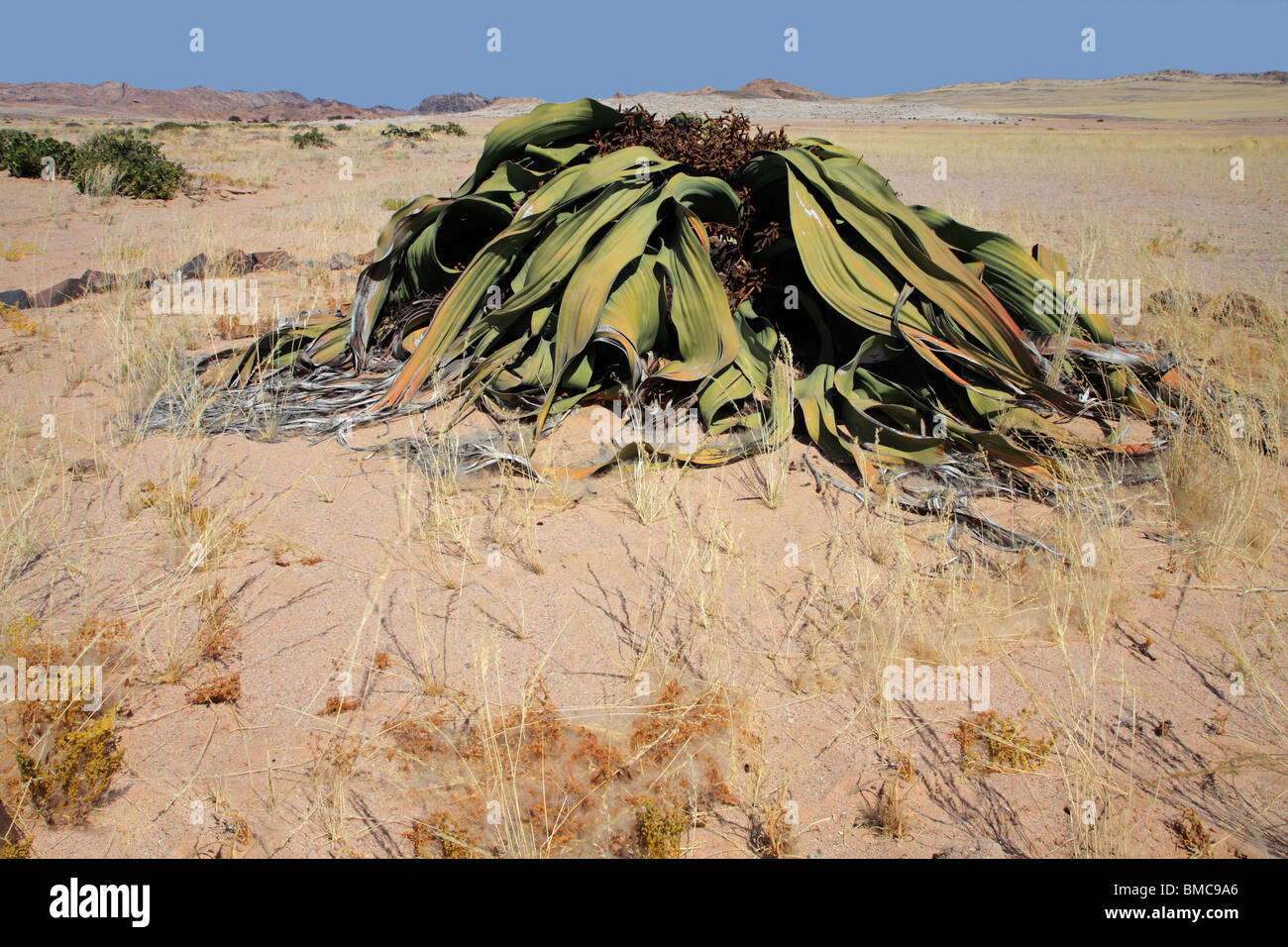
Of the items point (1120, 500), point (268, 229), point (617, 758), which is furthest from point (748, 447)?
point (268, 229)

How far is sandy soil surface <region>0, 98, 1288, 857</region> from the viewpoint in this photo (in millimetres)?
2021

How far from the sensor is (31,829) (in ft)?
6.42

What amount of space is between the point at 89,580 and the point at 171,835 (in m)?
1.36

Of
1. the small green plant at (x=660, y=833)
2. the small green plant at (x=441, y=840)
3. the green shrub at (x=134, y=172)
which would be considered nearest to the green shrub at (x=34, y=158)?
the green shrub at (x=134, y=172)

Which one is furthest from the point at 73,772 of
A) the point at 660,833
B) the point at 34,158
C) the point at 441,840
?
the point at 34,158

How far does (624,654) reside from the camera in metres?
2.63

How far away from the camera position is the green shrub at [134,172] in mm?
11234

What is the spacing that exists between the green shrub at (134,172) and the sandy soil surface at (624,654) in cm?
858

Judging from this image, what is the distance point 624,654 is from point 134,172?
1247cm

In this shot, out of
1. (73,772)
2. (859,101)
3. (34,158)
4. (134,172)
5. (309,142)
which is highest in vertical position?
(859,101)

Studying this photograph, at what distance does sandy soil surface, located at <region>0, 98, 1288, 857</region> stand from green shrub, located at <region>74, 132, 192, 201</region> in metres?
8.58

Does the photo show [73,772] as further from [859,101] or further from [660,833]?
[859,101]

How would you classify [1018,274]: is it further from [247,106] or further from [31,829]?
[247,106]

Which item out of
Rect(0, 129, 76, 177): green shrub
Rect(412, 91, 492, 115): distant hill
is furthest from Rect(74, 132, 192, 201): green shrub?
Rect(412, 91, 492, 115): distant hill
